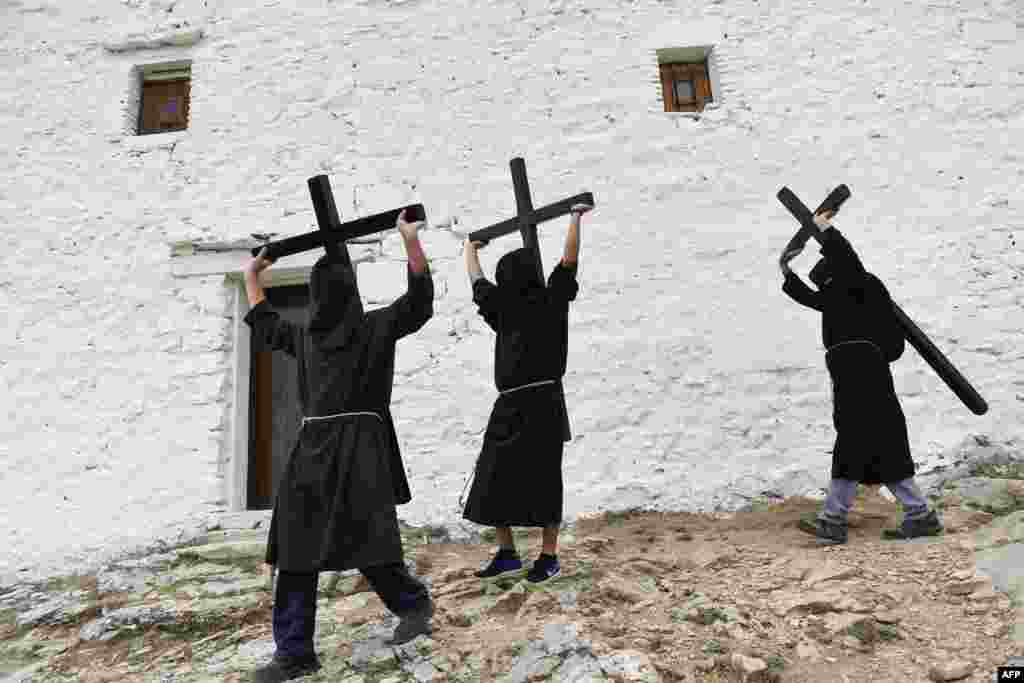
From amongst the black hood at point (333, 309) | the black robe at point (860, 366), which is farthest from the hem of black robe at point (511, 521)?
the black robe at point (860, 366)

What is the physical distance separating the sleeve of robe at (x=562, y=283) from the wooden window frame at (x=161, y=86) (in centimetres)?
470

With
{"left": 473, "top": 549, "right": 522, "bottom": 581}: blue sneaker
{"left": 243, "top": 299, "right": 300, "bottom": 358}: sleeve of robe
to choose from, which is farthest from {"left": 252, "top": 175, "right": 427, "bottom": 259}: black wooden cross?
{"left": 473, "top": 549, "right": 522, "bottom": 581}: blue sneaker

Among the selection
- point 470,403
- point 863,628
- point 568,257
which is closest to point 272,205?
point 470,403

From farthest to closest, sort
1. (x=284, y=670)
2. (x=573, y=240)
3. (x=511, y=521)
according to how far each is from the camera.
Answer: (x=573, y=240) < (x=511, y=521) < (x=284, y=670)

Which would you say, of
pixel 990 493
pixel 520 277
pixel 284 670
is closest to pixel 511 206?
pixel 520 277

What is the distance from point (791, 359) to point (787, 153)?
5.64 ft

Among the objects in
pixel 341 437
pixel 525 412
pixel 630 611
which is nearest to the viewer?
pixel 341 437

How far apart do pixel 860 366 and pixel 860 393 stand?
0.47 feet

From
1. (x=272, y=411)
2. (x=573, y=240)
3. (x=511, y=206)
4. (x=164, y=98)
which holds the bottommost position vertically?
(x=272, y=411)

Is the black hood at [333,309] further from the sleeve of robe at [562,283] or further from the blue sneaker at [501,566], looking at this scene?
the blue sneaker at [501,566]

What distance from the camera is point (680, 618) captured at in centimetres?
351

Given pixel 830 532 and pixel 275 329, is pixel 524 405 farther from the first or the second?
pixel 830 532

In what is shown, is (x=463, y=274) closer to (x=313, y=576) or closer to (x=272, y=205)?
(x=272, y=205)

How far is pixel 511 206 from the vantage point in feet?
21.7
